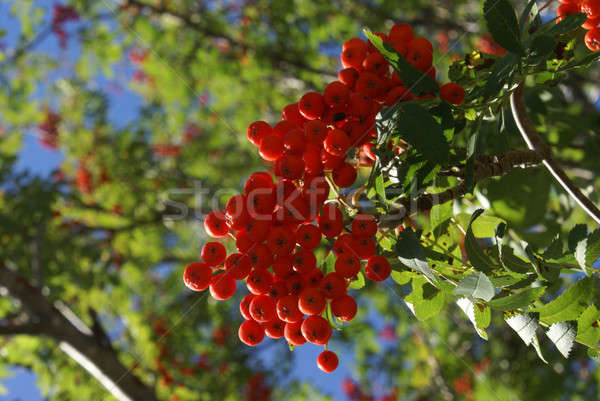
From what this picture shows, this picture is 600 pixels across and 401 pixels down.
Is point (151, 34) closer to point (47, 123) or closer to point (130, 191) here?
point (130, 191)

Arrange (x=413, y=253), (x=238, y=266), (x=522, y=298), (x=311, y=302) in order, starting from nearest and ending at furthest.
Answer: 1. (x=522, y=298)
2. (x=413, y=253)
3. (x=311, y=302)
4. (x=238, y=266)

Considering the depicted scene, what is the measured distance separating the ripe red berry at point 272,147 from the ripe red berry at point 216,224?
0.94 feet

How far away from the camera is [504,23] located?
3.74ft

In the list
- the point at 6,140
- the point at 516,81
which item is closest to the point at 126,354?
the point at 6,140

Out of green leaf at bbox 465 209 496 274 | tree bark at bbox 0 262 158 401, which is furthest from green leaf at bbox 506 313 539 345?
tree bark at bbox 0 262 158 401

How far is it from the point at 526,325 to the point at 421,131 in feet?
2.02

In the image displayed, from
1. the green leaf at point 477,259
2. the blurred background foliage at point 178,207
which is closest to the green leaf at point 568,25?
the green leaf at point 477,259

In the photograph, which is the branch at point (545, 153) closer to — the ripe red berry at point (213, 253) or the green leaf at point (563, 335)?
the green leaf at point (563, 335)

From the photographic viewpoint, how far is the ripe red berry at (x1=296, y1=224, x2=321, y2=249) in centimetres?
135

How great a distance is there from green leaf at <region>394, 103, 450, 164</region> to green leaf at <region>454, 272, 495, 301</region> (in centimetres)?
33

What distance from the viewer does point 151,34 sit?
19.4ft

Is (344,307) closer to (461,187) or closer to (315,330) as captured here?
(315,330)

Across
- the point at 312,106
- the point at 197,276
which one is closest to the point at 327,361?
the point at 197,276

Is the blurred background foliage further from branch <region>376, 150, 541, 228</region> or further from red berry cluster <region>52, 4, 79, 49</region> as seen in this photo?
branch <region>376, 150, 541, 228</region>
